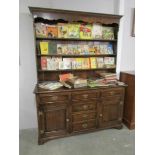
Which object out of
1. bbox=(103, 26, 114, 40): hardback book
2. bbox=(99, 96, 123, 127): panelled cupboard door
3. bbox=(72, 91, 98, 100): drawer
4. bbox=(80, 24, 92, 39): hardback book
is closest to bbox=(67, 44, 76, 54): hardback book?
bbox=(80, 24, 92, 39): hardback book

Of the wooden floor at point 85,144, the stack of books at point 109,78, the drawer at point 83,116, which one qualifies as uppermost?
the stack of books at point 109,78

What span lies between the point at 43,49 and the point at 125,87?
1.49m

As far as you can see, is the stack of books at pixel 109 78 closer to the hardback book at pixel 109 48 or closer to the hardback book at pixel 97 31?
the hardback book at pixel 109 48

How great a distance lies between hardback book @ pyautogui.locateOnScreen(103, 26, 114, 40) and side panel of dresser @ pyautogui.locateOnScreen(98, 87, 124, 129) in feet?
2.95

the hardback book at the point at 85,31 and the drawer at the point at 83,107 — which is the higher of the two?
the hardback book at the point at 85,31

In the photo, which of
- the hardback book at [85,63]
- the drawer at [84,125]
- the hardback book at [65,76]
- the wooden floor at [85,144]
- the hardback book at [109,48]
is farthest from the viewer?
the hardback book at [109,48]

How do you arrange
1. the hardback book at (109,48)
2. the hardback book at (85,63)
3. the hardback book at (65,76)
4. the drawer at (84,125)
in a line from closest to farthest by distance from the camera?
the drawer at (84,125), the hardback book at (65,76), the hardback book at (85,63), the hardback book at (109,48)

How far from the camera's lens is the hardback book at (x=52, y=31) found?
7.12ft

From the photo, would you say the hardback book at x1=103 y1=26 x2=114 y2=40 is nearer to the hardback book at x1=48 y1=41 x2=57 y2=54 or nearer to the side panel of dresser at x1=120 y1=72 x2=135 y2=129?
the side panel of dresser at x1=120 y1=72 x2=135 y2=129

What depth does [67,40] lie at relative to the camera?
2342mm

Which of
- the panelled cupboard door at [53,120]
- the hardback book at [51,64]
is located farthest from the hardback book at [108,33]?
the panelled cupboard door at [53,120]
